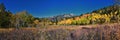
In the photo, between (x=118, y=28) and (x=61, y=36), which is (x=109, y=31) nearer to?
(x=118, y=28)

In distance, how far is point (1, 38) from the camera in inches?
378

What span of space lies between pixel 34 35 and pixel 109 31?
267cm

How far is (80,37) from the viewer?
9.73 metres

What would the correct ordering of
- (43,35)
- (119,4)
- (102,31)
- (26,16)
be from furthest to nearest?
(26,16), (119,4), (43,35), (102,31)

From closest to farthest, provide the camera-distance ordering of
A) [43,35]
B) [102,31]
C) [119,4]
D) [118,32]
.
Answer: [118,32]
[102,31]
[43,35]
[119,4]

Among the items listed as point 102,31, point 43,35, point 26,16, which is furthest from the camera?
point 26,16

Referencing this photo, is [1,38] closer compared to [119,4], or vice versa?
[1,38]

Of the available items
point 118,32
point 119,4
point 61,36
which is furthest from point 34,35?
point 119,4

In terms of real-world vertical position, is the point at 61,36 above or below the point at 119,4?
below

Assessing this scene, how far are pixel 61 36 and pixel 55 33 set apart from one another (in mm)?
246

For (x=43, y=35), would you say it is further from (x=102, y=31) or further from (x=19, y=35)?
(x=102, y=31)

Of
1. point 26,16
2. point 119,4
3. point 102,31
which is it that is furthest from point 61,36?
point 26,16

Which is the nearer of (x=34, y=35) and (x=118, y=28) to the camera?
(x=118, y=28)

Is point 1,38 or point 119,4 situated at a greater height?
point 119,4
